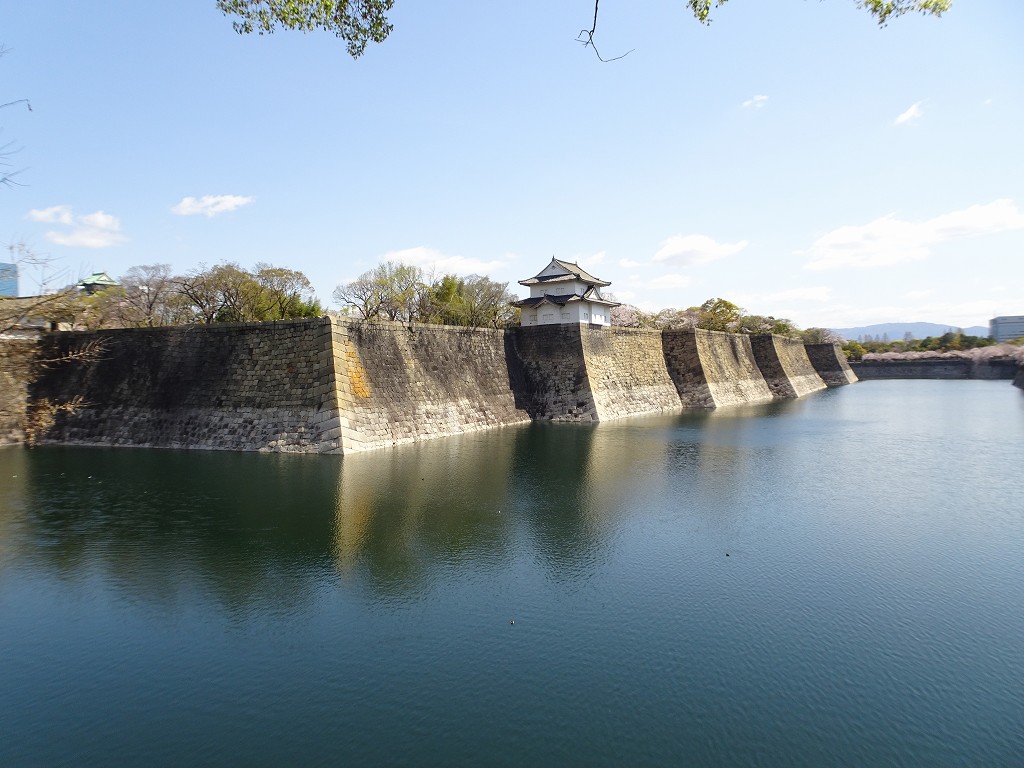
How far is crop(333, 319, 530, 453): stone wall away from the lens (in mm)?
13614

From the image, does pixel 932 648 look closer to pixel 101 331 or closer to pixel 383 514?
pixel 383 514

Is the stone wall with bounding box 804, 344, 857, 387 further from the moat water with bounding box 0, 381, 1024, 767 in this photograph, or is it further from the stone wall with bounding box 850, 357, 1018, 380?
the moat water with bounding box 0, 381, 1024, 767

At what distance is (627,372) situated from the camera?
23016mm

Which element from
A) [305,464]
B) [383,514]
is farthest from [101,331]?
[383,514]

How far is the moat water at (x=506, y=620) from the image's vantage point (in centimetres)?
379

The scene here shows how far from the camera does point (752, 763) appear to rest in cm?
355

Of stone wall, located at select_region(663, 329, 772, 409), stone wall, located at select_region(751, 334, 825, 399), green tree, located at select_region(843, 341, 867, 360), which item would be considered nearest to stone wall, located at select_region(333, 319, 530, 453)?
stone wall, located at select_region(663, 329, 772, 409)

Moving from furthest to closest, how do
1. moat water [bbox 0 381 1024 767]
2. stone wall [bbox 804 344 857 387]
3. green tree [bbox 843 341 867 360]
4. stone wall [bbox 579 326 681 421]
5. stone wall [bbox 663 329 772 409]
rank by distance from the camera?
green tree [bbox 843 341 867 360], stone wall [bbox 804 344 857 387], stone wall [bbox 663 329 772 409], stone wall [bbox 579 326 681 421], moat water [bbox 0 381 1024 767]

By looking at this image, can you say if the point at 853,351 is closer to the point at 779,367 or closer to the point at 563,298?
the point at 779,367

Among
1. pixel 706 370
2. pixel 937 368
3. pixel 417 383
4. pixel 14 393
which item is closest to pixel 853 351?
pixel 937 368

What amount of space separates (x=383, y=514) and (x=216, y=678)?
410cm

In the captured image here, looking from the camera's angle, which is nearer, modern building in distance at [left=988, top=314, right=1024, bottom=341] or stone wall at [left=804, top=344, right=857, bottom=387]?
stone wall at [left=804, top=344, right=857, bottom=387]

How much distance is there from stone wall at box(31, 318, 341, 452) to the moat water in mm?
2460

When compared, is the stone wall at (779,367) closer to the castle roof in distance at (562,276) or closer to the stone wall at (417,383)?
the castle roof in distance at (562,276)
